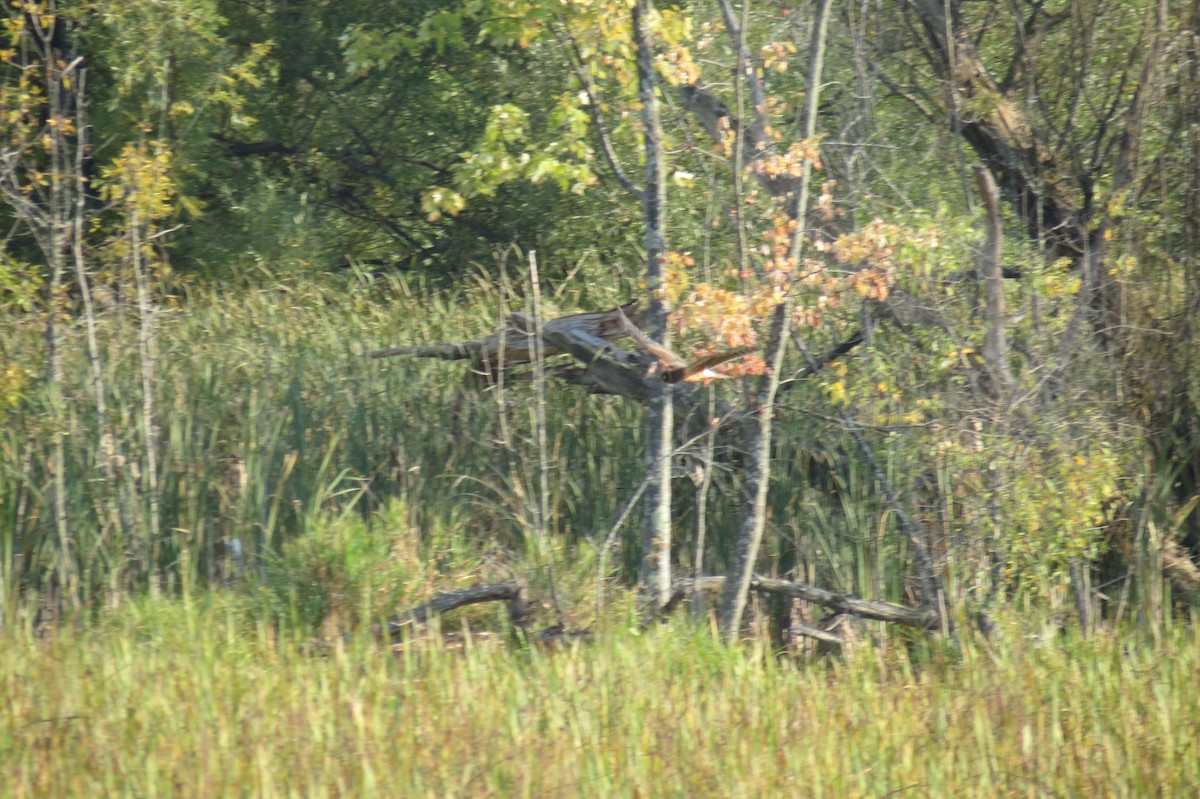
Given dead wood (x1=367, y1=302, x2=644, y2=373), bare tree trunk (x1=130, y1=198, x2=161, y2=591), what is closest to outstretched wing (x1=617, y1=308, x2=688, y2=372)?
dead wood (x1=367, y1=302, x2=644, y2=373)

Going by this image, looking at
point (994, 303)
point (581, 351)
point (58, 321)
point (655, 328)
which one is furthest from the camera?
point (58, 321)

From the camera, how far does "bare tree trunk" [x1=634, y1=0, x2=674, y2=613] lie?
206 inches

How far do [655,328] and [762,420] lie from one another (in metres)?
0.60

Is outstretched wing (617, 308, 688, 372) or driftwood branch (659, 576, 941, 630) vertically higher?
outstretched wing (617, 308, 688, 372)

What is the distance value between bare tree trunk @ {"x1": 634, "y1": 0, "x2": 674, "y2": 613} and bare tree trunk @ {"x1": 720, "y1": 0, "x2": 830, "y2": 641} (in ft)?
0.94

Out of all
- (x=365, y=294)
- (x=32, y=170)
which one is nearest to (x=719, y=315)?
(x=32, y=170)

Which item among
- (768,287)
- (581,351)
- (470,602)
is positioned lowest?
(470,602)

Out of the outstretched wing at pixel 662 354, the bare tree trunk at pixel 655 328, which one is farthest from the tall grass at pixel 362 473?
the outstretched wing at pixel 662 354

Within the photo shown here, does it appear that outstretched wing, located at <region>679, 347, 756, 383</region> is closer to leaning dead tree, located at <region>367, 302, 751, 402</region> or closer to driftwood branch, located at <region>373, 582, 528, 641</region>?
leaning dead tree, located at <region>367, 302, 751, 402</region>

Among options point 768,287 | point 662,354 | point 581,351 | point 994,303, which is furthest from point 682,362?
point 994,303

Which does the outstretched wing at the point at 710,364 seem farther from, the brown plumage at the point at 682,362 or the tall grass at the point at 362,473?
the tall grass at the point at 362,473

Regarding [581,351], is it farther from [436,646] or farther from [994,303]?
[436,646]

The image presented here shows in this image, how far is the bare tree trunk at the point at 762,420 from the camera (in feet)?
16.6

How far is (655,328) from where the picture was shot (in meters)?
5.38
